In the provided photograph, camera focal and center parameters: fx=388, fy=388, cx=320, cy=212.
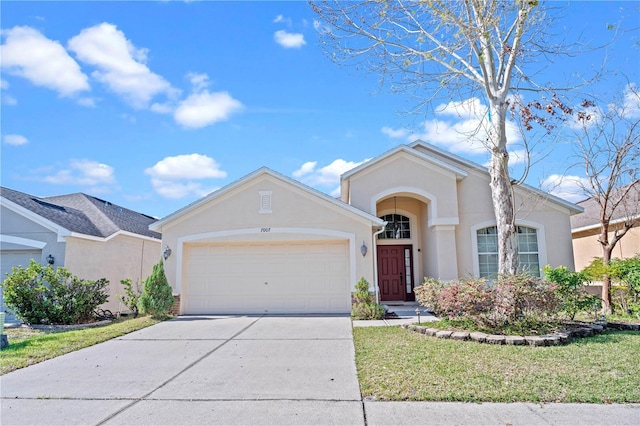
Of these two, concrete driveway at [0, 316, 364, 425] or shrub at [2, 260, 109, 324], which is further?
shrub at [2, 260, 109, 324]

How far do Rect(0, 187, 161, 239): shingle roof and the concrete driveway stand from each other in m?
7.30

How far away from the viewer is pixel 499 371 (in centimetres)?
555

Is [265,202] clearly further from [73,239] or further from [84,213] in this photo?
[84,213]

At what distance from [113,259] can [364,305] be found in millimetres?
10355

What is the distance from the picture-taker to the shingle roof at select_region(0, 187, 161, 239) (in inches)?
535

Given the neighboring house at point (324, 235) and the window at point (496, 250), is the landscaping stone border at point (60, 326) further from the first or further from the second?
the window at point (496, 250)

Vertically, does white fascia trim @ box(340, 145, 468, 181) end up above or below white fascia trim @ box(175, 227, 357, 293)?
above

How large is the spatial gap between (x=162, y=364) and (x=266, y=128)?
897cm

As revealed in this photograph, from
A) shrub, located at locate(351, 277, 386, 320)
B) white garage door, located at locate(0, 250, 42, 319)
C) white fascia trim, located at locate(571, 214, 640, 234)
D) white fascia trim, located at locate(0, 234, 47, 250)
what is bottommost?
shrub, located at locate(351, 277, 386, 320)

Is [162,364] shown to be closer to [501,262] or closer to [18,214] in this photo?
[501,262]

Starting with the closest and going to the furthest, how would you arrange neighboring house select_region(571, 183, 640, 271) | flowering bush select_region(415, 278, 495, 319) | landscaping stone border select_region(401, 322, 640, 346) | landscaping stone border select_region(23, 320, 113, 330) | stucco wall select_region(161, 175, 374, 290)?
landscaping stone border select_region(401, 322, 640, 346) < flowering bush select_region(415, 278, 495, 319) < landscaping stone border select_region(23, 320, 113, 330) < stucco wall select_region(161, 175, 374, 290) < neighboring house select_region(571, 183, 640, 271)

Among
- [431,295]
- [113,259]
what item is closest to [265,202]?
[431,295]

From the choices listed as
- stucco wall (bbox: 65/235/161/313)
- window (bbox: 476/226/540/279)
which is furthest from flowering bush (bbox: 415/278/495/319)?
stucco wall (bbox: 65/235/161/313)

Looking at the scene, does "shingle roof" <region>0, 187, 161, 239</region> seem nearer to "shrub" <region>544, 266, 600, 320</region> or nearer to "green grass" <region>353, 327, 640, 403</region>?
"green grass" <region>353, 327, 640, 403</region>
